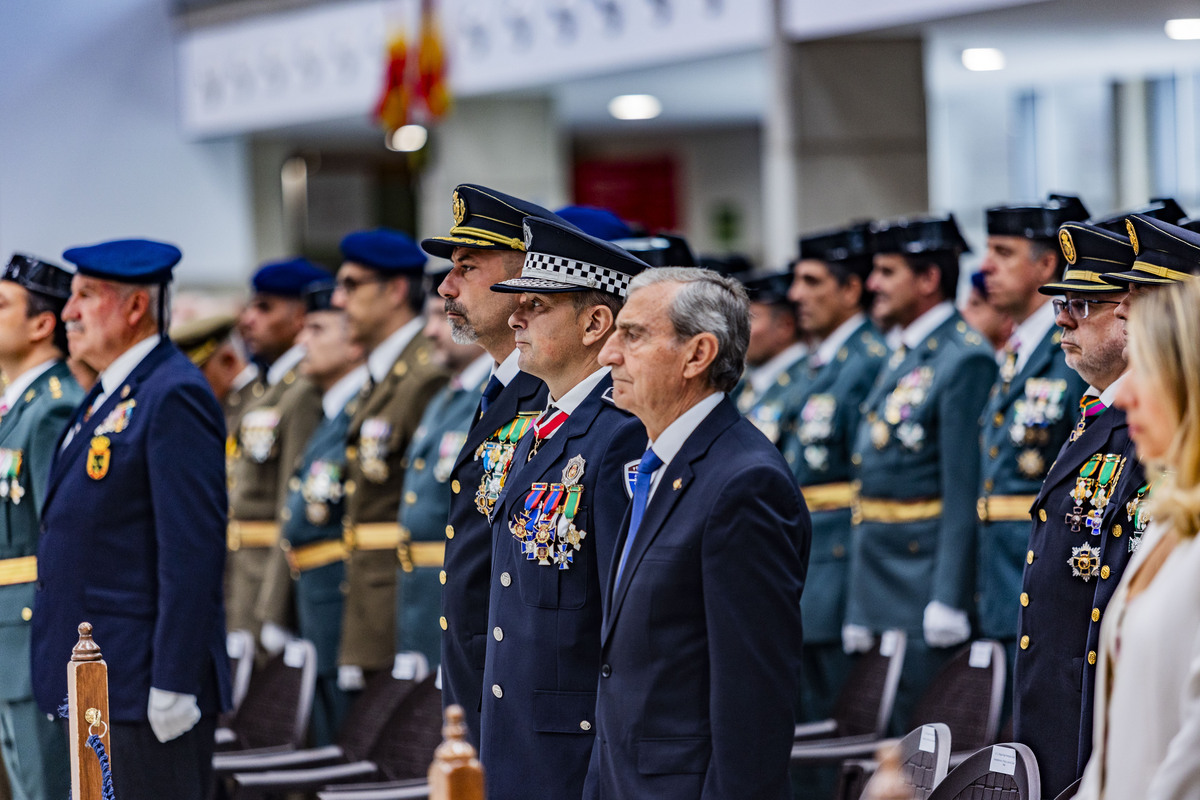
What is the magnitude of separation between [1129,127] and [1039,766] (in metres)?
8.49

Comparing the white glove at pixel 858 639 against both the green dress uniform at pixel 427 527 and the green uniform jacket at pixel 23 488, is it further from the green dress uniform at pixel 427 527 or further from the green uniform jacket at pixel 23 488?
the green uniform jacket at pixel 23 488

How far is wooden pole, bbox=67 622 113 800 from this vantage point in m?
3.18

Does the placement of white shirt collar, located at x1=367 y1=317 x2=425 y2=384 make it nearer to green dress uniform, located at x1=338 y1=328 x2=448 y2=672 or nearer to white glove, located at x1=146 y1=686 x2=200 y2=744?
green dress uniform, located at x1=338 y1=328 x2=448 y2=672

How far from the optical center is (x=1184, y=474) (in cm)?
209

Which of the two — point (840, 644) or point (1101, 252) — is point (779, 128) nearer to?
point (840, 644)

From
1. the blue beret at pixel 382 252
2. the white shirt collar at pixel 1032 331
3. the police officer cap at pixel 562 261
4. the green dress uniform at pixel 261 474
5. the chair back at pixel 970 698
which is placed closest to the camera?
the police officer cap at pixel 562 261

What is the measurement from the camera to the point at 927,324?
5180mm

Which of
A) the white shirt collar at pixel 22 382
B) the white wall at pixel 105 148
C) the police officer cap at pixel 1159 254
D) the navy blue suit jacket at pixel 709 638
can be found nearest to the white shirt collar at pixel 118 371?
the white shirt collar at pixel 22 382

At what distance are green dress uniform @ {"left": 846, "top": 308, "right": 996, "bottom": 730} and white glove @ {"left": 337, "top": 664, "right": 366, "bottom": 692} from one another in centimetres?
153

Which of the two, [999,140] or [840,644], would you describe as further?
[999,140]

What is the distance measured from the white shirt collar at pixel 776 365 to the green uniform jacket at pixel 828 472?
0.31 m

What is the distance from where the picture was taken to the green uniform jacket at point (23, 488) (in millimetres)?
4070

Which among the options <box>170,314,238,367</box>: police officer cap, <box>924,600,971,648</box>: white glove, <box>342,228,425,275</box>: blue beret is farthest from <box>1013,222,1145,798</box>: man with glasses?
<box>170,314,238,367</box>: police officer cap

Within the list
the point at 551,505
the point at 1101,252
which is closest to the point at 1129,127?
the point at 1101,252
